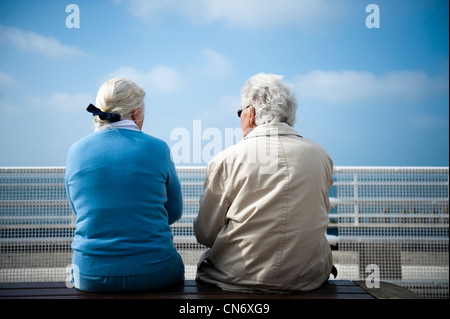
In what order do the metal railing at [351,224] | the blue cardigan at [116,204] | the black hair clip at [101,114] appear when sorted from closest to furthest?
the blue cardigan at [116,204]
the black hair clip at [101,114]
the metal railing at [351,224]

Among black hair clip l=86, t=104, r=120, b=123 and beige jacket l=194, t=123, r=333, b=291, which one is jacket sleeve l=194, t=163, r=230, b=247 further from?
black hair clip l=86, t=104, r=120, b=123

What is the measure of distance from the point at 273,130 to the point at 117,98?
80 centimetres

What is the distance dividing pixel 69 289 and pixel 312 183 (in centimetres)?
133

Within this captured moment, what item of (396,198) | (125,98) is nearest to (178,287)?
(125,98)

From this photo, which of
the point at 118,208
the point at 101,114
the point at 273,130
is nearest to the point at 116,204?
the point at 118,208

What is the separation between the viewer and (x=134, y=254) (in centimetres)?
156

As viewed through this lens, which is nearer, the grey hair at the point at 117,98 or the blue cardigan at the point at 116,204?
the blue cardigan at the point at 116,204

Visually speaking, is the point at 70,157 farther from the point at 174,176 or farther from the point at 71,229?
the point at 71,229

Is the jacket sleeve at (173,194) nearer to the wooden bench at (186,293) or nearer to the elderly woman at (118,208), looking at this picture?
the elderly woman at (118,208)

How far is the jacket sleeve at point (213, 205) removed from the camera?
5.69 ft

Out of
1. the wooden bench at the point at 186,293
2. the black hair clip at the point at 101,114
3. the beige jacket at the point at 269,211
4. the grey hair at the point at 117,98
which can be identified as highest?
the grey hair at the point at 117,98

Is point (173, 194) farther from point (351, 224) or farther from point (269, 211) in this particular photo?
point (351, 224)

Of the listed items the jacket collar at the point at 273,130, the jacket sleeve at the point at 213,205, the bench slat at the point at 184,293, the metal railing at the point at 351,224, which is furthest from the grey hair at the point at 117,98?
the metal railing at the point at 351,224

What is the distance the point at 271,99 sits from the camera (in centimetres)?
183
